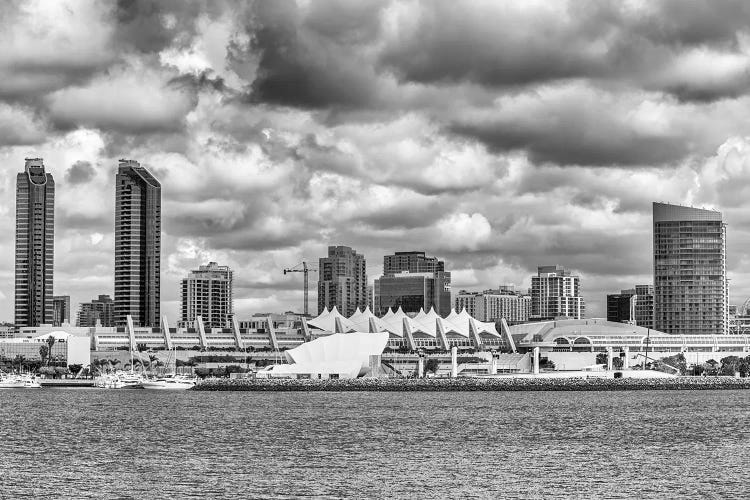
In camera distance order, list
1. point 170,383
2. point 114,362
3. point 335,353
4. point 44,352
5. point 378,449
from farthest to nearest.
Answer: point 114,362, point 44,352, point 335,353, point 170,383, point 378,449

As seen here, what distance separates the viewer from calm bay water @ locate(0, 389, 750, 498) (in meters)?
46.8

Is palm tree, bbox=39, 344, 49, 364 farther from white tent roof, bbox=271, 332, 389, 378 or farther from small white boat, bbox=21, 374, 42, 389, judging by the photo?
white tent roof, bbox=271, 332, 389, 378

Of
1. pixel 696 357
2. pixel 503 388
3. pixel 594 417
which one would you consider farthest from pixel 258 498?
pixel 696 357

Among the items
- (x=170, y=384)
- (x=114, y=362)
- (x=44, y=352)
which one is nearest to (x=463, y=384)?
(x=170, y=384)

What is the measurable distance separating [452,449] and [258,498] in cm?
1828

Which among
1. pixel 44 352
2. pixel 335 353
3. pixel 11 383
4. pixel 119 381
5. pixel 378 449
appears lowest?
pixel 11 383

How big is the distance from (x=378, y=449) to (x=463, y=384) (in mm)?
65069

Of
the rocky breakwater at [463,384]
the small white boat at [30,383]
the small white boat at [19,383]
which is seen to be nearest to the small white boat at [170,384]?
the rocky breakwater at [463,384]

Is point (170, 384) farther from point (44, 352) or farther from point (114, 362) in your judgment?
point (114, 362)

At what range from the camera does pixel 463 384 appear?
125m

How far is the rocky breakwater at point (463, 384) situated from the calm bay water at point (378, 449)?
23980 millimetres

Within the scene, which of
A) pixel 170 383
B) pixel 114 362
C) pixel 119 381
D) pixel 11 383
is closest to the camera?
pixel 170 383

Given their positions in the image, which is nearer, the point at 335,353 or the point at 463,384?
the point at 463,384

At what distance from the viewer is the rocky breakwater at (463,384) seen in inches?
4919
